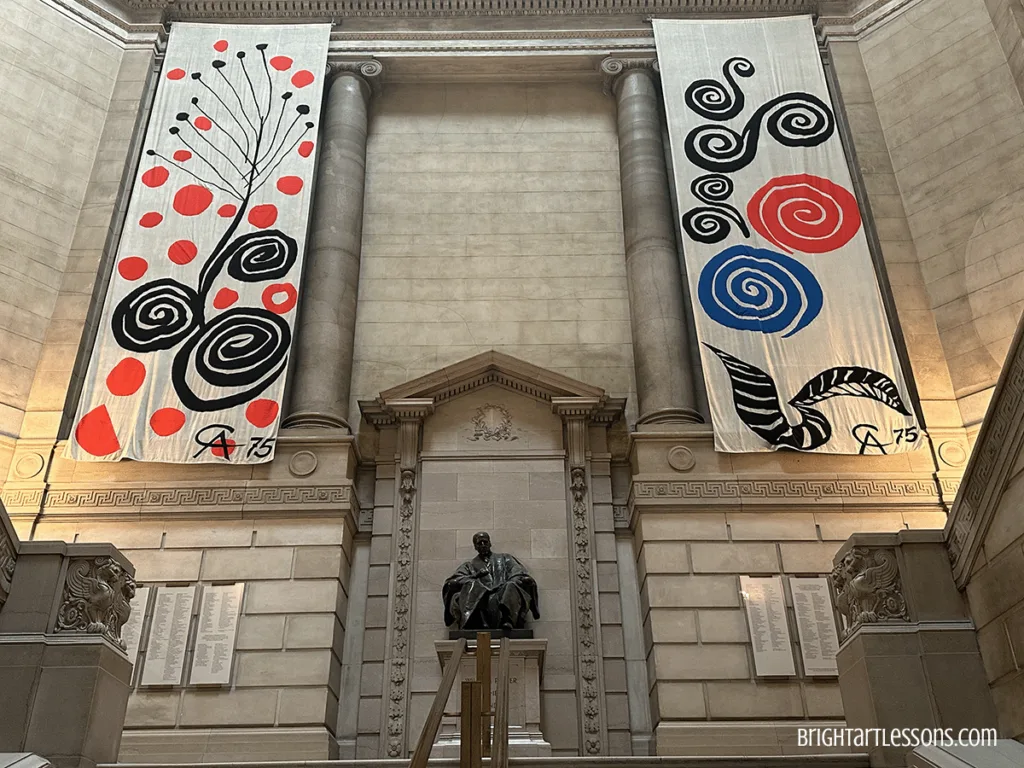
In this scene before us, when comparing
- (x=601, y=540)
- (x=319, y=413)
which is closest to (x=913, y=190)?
(x=601, y=540)

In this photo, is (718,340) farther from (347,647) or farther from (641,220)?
(347,647)

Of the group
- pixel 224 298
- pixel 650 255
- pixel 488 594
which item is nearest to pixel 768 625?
pixel 488 594

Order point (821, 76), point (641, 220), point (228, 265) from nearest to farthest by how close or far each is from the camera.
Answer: point (228, 265) → point (641, 220) → point (821, 76)

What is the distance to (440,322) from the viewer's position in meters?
15.6

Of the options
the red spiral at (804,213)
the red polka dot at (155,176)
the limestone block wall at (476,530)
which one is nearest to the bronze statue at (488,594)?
the limestone block wall at (476,530)

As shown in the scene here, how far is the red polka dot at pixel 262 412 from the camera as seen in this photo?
13227mm

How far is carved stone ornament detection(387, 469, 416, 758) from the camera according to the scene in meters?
11.9

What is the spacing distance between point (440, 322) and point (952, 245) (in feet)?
28.1

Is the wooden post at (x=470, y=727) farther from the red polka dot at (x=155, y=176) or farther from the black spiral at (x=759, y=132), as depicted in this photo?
the red polka dot at (x=155, y=176)

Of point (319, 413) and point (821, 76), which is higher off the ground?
point (821, 76)

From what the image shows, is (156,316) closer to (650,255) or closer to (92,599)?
(92,599)

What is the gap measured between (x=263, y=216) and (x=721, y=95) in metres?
8.50

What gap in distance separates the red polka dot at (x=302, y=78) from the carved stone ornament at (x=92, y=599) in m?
11.7

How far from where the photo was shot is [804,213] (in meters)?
15.3
